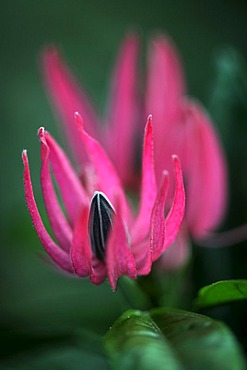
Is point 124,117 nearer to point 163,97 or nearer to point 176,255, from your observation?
point 163,97

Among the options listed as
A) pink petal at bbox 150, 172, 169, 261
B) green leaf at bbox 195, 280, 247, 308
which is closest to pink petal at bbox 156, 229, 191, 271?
green leaf at bbox 195, 280, 247, 308

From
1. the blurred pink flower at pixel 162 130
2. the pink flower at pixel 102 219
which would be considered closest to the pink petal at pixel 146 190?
the pink flower at pixel 102 219

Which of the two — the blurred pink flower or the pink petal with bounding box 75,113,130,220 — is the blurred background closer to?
the blurred pink flower

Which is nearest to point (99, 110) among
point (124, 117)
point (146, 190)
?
point (124, 117)

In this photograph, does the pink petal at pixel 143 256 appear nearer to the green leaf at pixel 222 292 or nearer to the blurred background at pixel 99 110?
the green leaf at pixel 222 292

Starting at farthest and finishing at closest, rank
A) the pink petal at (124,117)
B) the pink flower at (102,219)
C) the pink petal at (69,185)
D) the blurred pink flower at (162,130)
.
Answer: the pink petal at (124,117) < the blurred pink flower at (162,130) < the pink petal at (69,185) < the pink flower at (102,219)

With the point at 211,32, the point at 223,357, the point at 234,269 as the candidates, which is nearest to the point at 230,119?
the point at 234,269
